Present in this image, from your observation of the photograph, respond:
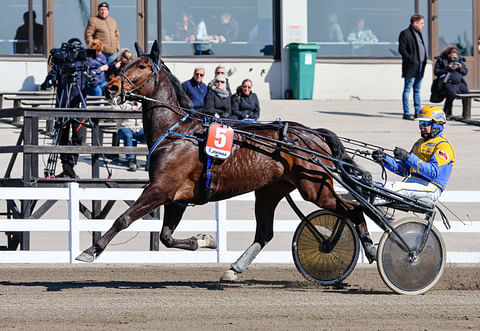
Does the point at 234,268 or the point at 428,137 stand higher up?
the point at 428,137

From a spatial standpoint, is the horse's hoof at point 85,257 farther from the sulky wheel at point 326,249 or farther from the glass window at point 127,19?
the glass window at point 127,19

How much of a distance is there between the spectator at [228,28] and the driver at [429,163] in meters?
12.3

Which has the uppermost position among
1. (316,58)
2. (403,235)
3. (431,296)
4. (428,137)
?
(316,58)

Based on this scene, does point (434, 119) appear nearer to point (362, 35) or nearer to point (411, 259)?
point (411, 259)

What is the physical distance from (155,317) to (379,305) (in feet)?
5.90

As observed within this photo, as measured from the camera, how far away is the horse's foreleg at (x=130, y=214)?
733 centimetres

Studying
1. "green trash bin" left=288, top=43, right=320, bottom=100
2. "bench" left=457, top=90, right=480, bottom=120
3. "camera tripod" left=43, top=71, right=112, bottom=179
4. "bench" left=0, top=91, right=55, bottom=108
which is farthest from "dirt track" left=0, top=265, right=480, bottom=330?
"green trash bin" left=288, top=43, right=320, bottom=100

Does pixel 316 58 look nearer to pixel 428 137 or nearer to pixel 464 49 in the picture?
pixel 464 49

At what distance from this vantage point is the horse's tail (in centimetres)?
778

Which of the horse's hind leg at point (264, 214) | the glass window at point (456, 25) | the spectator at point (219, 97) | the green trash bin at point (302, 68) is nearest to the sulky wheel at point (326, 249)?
the horse's hind leg at point (264, 214)

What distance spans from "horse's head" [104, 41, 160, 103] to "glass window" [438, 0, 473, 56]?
557 inches

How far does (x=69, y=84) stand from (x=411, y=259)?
19.0 ft

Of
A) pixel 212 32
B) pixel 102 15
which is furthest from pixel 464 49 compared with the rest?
pixel 102 15

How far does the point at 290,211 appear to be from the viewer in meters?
12.0
